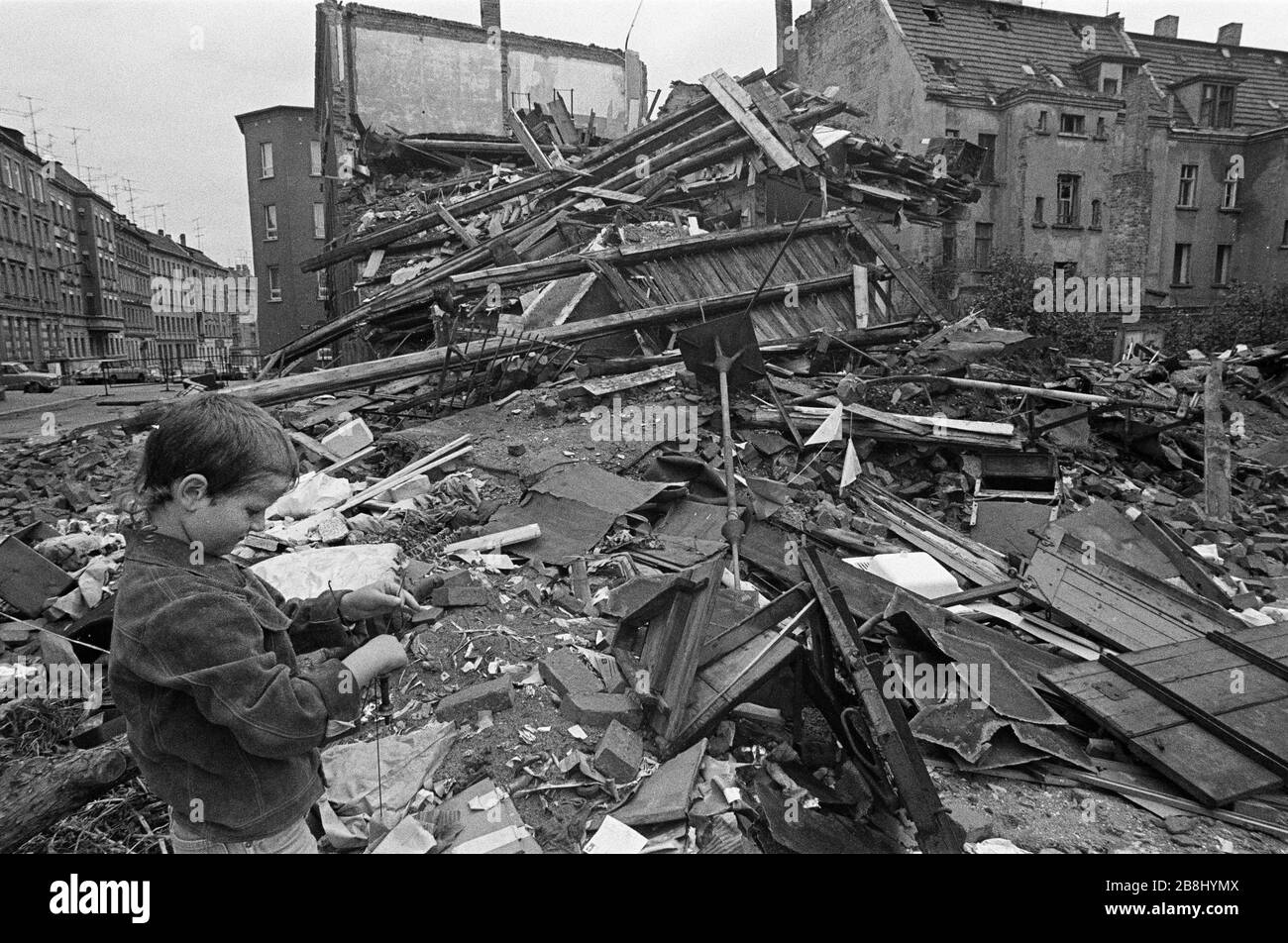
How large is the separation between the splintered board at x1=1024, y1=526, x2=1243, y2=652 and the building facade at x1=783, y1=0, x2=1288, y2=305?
20.3 meters

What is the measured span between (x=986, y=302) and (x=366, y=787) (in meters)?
19.4

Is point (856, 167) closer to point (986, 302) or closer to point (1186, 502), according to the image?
point (986, 302)

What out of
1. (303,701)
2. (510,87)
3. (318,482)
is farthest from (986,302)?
(303,701)

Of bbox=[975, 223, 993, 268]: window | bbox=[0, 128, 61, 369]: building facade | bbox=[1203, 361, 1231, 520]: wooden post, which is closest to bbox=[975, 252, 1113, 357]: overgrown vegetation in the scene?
bbox=[975, 223, 993, 268]: window

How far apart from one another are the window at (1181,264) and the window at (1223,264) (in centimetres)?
127

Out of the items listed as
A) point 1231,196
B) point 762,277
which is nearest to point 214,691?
point 762,277

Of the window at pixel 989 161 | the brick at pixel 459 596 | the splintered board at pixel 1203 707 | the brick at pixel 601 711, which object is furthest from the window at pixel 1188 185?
the brick at pixel 601 711

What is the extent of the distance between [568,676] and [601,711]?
376 millimetres

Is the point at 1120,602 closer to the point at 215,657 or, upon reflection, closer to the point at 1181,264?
the point at 215,657

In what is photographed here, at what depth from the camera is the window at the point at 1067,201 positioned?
24500mm

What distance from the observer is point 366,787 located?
307 cm

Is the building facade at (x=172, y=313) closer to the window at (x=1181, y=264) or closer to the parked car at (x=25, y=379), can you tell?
the parked car at (x=25, y=379)

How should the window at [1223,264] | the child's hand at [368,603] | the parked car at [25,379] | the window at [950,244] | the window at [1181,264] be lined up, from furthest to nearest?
the window at [1223,264]
the window at [1181,264]
the parked car at [25,379]
the window at [950,244]
the child's hand at [368,603]
